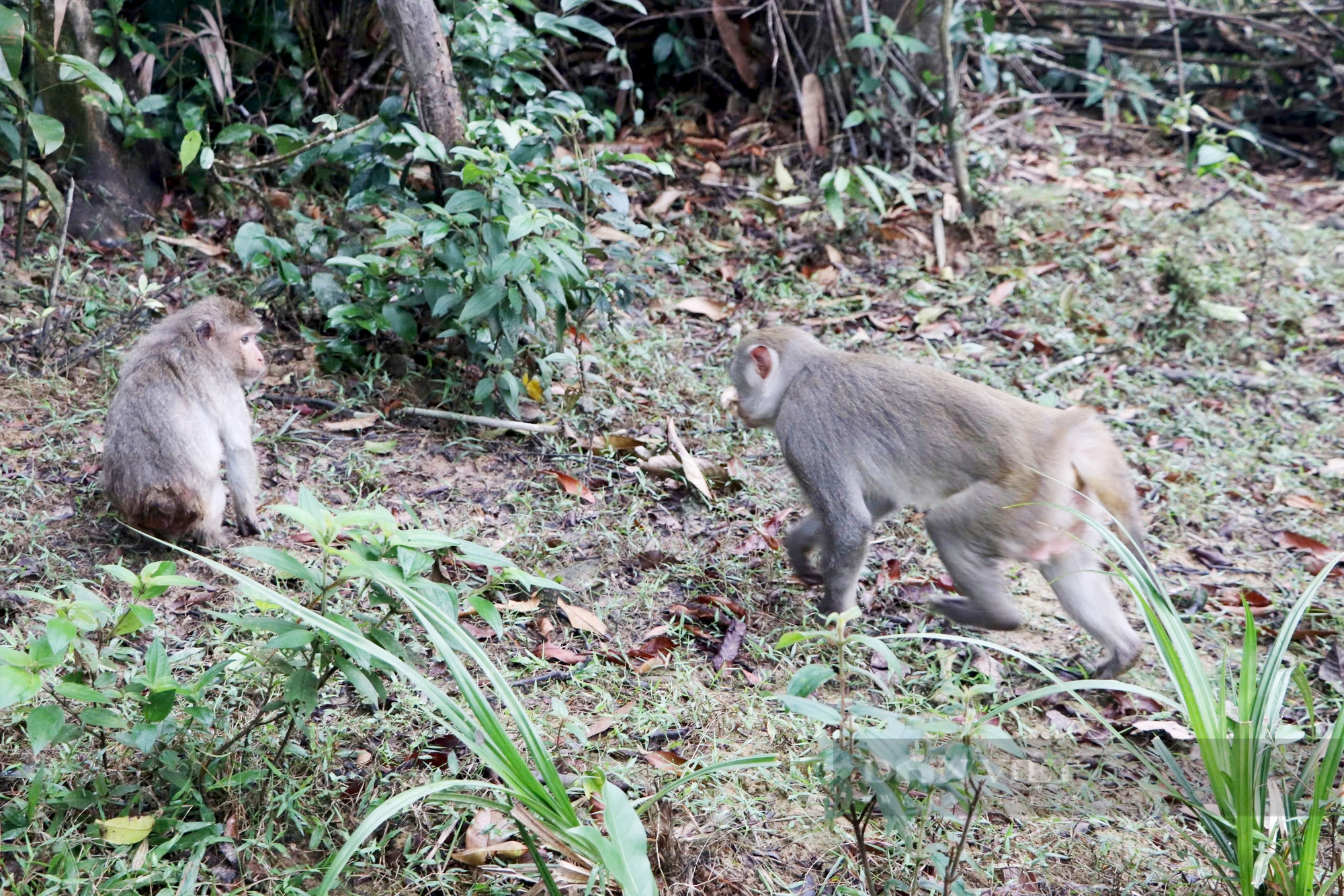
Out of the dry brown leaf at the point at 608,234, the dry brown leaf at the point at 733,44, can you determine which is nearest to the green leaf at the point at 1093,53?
the dry brown leaf at the point at 733,44

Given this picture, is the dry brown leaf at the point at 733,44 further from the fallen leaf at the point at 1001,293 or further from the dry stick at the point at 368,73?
the fallen leaf at the point at 1001,293

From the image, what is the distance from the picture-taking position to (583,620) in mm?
4223

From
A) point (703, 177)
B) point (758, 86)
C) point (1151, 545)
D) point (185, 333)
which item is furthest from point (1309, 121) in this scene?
point (185, 333)

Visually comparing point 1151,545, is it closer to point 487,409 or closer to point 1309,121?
point 487,409

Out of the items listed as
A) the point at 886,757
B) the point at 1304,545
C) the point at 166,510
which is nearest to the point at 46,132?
the point at 166,510

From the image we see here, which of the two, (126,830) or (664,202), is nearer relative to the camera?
(126,830)

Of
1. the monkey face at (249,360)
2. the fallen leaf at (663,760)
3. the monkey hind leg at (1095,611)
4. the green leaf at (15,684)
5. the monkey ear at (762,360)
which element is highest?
the green leaf at (15,684)

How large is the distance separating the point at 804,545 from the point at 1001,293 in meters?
3.49

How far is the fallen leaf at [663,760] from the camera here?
3.56 metres

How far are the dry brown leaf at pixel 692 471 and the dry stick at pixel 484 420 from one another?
59 cm

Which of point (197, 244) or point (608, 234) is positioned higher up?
point (197, 244)

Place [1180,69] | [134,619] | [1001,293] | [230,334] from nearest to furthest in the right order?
[134,619], [230,334], [1001,293], [1180,69]

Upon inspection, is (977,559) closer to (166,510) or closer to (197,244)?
(166,510)

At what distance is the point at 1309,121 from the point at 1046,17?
2612 mm
